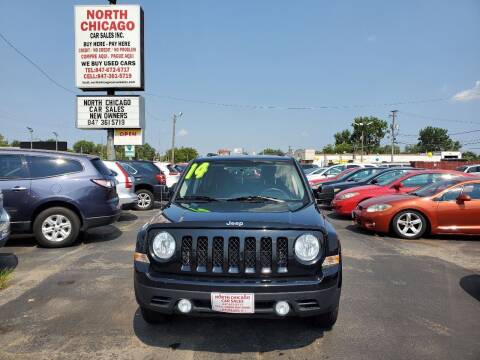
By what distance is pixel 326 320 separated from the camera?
3.73m

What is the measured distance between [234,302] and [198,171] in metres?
2.00

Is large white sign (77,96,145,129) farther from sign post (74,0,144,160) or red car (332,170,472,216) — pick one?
red car (332,170,472,216)

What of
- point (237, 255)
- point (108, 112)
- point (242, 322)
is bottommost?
point (242, 322)

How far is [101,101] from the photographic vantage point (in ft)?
61.9

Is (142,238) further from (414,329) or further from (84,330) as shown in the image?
(414,329)

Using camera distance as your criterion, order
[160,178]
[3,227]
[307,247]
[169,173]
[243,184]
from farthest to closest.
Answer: [169,173] → [160,178] → [3,227] → [243,184] → [307,247]

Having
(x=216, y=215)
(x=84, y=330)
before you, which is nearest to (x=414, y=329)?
(x=216, y=215)

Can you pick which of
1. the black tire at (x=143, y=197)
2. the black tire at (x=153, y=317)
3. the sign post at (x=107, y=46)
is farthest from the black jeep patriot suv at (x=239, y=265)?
the sign post at (x=107, y=46)

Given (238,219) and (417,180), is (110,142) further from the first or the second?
(238,219)

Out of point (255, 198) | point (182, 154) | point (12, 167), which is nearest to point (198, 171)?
point (255, 198)

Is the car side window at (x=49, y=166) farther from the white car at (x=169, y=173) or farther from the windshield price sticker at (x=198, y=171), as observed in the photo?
the white car at (x=169, y=173)

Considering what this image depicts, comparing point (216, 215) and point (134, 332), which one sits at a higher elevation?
point (216, 215)

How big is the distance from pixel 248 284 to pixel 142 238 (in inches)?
39.5

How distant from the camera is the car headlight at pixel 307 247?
3268 mm
